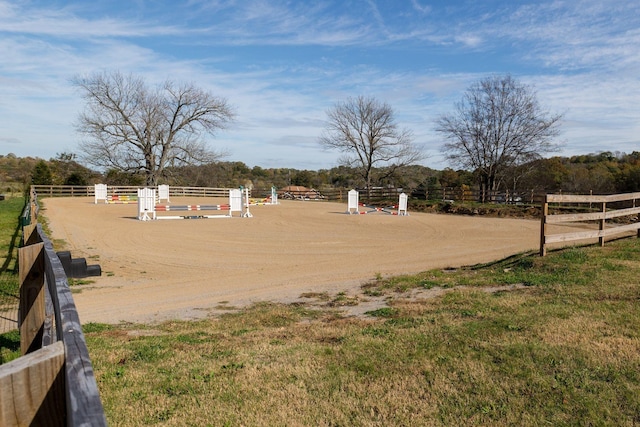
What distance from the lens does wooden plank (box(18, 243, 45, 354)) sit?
3664 mm

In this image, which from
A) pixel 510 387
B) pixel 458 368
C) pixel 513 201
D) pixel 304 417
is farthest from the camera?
pixel 513 201

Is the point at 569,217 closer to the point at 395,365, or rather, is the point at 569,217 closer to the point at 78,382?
the point at 395,365

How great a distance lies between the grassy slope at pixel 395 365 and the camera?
10.8ft

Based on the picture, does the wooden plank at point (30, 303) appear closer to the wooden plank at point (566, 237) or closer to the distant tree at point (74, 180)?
the wooden plank at point (566, 237)

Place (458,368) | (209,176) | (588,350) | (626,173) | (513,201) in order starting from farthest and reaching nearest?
(209,176)
(626,173)
(513,201)
(588,350)
(458,368)

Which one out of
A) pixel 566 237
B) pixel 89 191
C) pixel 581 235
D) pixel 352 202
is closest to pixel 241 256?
pixel 566 237

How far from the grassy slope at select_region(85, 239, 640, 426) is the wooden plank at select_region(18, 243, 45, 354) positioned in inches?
24.5

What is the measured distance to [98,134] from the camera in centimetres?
4512

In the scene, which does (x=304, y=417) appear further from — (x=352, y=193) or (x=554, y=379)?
(x=352, y=193)

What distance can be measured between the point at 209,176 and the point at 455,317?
5613 centimetres

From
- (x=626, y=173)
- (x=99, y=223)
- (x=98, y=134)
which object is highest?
(x=98, y=134)

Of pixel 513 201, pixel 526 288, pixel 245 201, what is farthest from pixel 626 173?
pixel 526 288

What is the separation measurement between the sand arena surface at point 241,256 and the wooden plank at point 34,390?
5.62 meters

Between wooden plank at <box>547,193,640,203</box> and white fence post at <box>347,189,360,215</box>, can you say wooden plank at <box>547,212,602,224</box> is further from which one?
white fence post at <box>347,189,360,215</box>
